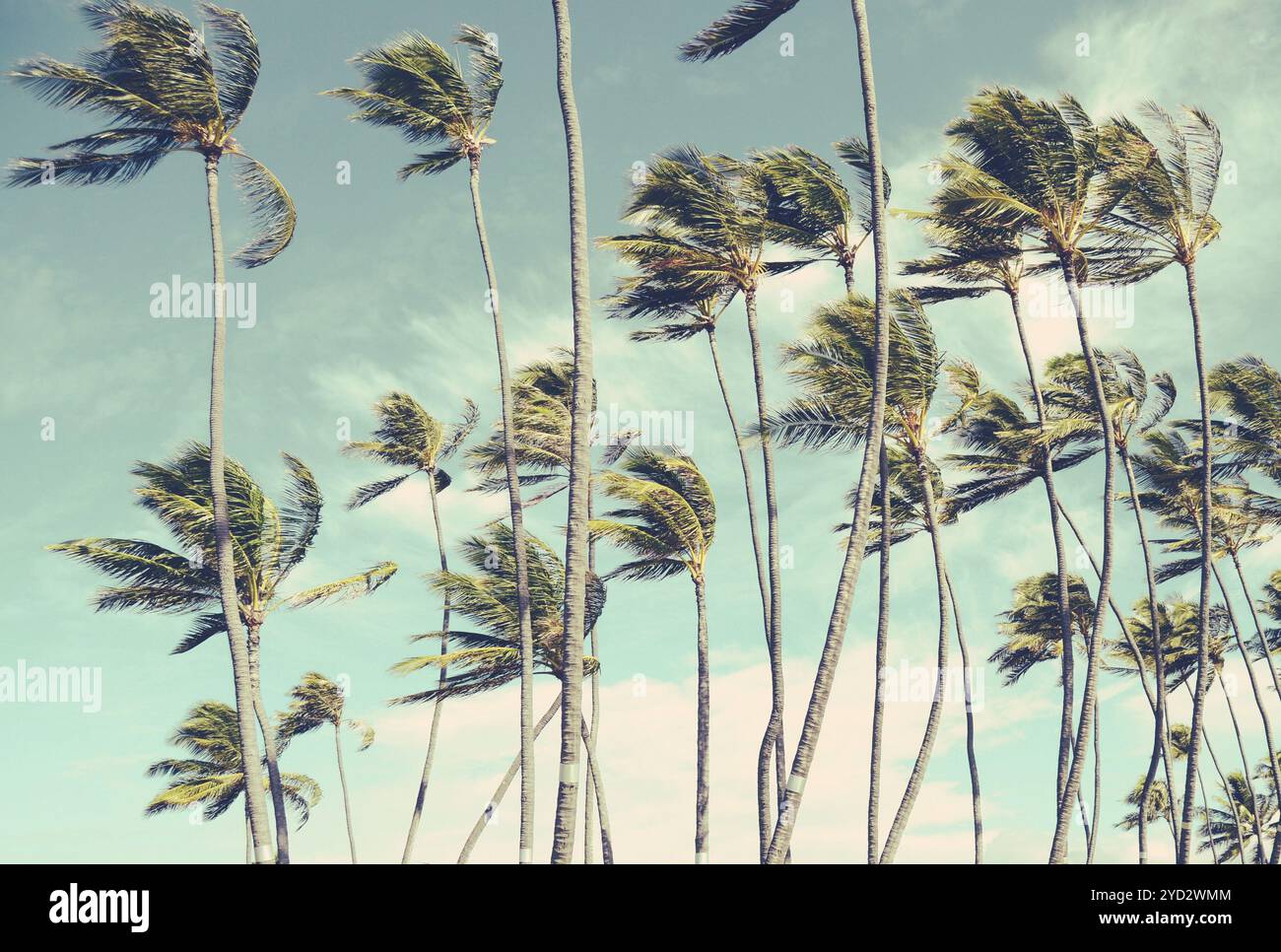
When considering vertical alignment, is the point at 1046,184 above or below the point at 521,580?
above

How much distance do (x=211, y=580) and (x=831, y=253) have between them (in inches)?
661

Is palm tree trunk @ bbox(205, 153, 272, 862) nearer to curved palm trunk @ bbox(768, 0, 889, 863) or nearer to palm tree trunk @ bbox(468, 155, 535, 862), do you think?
palm tree trunk @ bbox(468, 155, 535, 862)

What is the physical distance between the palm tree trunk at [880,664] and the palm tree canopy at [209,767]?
25.5 meters

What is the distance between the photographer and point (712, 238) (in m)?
24.2

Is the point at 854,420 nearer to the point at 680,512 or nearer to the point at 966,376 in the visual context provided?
the point at 680,512

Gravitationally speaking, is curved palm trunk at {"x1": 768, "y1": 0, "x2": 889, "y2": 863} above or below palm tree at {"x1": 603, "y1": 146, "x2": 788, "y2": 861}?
below

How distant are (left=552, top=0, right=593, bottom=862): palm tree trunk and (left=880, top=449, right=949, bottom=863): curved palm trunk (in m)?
11.0

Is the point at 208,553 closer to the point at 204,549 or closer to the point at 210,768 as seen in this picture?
the point at 204,549

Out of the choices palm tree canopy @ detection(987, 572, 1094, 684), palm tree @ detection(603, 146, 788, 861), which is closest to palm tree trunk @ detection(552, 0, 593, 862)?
palm tree @ detection(603, 146, 788, 861)

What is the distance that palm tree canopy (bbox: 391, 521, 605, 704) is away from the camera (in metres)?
23.5

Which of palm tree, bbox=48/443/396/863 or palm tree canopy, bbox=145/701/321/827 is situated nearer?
palm tree, bbox=48/443/396/863

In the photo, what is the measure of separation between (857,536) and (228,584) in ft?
40.4

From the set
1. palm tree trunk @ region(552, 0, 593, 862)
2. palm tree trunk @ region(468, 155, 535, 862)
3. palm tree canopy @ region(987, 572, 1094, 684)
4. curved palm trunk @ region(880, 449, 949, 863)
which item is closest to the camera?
palm tree trunk @ region(552, 0, 593, 862)

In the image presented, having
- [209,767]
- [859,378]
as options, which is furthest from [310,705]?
[859,378]
